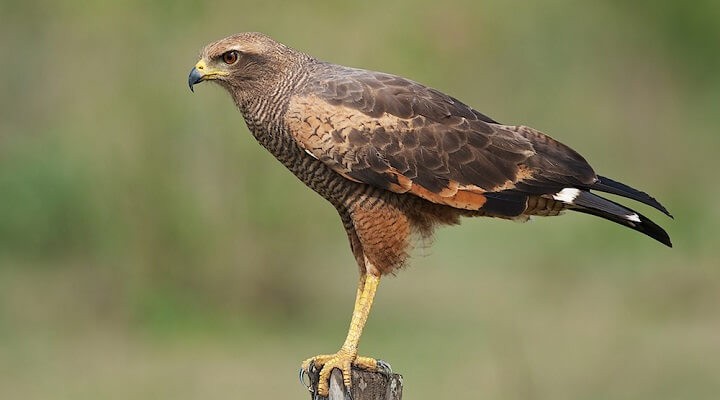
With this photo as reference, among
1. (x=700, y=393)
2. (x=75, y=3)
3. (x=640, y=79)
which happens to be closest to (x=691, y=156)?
(x=640, y=79)

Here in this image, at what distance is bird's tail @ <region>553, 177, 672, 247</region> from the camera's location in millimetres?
5852

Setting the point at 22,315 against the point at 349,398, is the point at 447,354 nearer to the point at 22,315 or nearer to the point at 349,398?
the point at 22,315

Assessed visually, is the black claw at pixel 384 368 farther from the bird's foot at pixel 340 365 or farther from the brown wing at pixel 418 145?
the brown wing at pixel 418 145

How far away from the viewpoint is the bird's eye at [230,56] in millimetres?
5961

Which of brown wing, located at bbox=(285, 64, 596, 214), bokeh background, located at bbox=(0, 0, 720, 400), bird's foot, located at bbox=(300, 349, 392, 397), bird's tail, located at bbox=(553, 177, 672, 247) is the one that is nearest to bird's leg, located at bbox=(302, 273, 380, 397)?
bird's foot, located at bbox=(300, 349, 392, 397)

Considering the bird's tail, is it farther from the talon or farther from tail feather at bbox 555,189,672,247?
the talon

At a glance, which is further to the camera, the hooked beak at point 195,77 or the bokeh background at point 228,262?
the bokeh background at point 228,262

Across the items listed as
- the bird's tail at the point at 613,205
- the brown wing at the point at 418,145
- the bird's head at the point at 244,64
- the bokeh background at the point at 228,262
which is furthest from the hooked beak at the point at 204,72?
the bokeh background at the point at 228,262

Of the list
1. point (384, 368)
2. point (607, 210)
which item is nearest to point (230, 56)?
point (384, 368)

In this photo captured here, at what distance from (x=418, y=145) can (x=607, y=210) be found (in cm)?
91

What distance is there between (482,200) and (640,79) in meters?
9.35

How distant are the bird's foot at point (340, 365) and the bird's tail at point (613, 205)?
114 cm

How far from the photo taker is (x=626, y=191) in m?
5.92

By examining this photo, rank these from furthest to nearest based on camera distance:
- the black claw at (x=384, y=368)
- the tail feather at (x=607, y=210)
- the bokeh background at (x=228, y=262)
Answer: the bokeh background at (x=228, y=262)
the tail feather at (x=607, y=210)
the black claw at (x=384, y=368)
